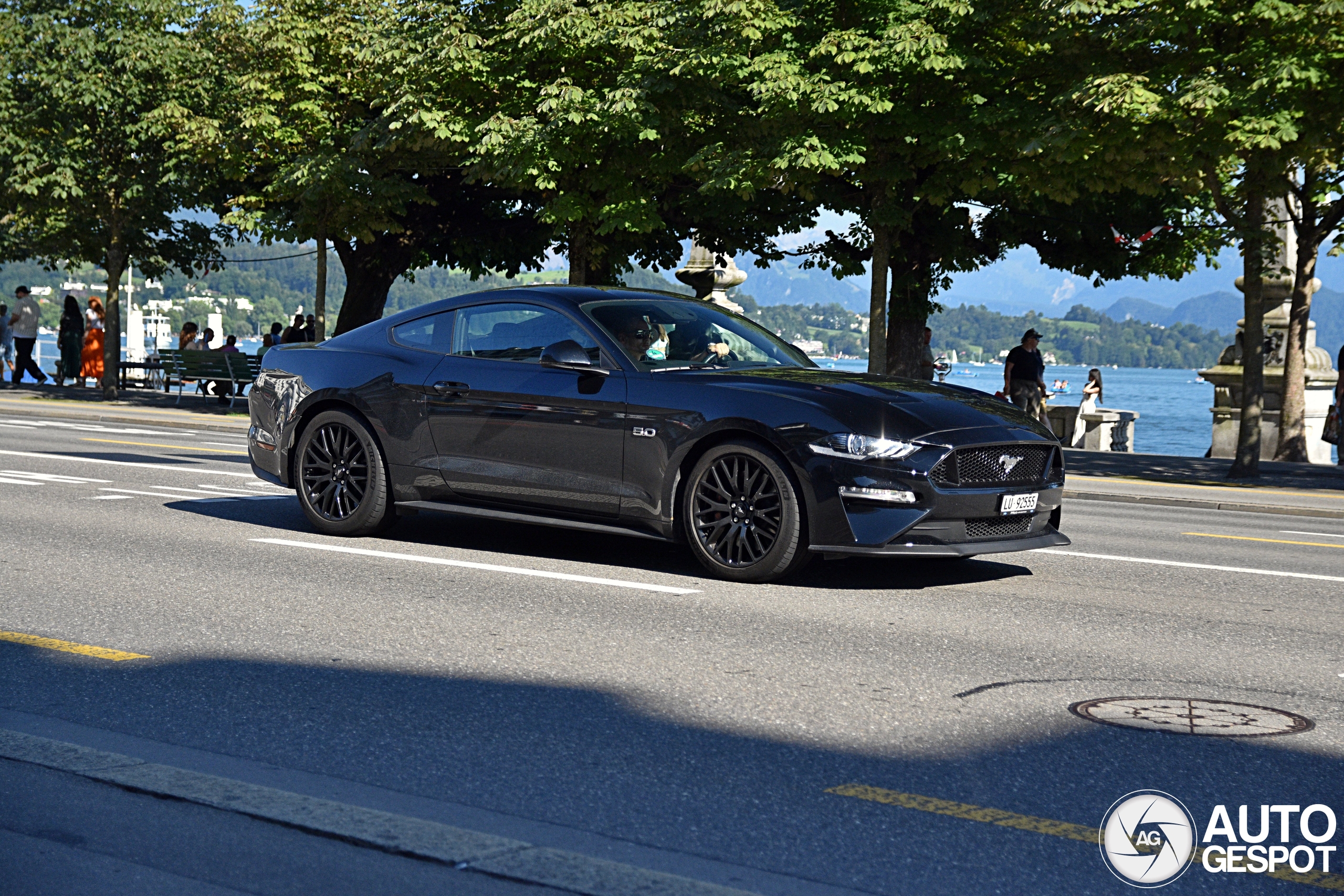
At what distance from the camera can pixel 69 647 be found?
243 inches

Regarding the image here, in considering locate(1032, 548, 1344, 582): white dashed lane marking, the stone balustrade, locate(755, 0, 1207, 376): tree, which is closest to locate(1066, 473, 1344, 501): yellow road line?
locate(755, 0, 1207, 376): tree

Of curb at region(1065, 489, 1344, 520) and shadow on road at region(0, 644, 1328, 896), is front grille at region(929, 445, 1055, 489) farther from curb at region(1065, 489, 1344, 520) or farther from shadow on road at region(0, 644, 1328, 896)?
curb at region(1065, 489, 1344, 520)

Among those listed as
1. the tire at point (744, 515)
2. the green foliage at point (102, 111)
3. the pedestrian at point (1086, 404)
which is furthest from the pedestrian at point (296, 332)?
the tire at point (744, 515)

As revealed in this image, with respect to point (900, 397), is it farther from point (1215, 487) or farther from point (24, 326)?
point (24, 326)

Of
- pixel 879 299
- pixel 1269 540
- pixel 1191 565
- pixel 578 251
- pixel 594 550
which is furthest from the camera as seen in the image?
pixel 578 251

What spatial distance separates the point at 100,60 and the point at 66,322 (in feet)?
24.9

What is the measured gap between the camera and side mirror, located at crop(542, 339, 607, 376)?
827 centimetres

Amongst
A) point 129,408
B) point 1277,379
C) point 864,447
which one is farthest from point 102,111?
point 864,447

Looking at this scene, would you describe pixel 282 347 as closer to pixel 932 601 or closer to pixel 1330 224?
pixel 932 601

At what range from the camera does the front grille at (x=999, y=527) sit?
7754mm

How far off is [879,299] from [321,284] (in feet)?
40.4

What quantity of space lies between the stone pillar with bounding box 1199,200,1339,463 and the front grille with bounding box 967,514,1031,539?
20.4 meters

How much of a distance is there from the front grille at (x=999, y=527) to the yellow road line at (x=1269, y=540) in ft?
13.6

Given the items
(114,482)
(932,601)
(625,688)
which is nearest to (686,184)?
(114,482)
